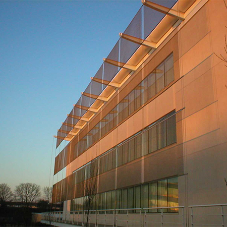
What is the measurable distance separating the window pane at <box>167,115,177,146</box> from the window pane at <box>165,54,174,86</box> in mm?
2286

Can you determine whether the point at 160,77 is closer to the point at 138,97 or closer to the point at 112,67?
the point at 138,97

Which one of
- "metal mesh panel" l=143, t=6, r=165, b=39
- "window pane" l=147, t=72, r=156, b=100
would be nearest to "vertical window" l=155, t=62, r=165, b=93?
"window pane" l=147, t=72, r=156, b=100

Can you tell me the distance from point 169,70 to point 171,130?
3.52 m

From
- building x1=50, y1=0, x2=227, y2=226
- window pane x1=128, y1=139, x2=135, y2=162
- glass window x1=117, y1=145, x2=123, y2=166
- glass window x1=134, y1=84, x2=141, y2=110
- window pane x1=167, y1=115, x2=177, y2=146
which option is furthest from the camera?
glass window x1=117, y1=145, x2=123, y2=166

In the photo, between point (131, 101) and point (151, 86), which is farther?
point (131, 101)

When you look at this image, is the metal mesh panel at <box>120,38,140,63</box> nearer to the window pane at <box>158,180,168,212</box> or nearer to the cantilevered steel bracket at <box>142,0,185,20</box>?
the cantilevered steel bracket at <box>142,0,185,20</box>

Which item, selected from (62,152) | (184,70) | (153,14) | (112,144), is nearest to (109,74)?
(112,144)

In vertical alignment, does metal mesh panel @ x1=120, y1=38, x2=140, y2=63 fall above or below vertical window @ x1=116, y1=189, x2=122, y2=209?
above

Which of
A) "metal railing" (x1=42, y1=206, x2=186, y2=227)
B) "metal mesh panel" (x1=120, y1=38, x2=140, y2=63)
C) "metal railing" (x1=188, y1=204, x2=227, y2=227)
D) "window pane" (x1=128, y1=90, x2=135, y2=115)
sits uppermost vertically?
"metal mesh panel" (x1=120, y1=38, x2=140, y2=63)

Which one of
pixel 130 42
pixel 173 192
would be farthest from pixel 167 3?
pixel 173 192

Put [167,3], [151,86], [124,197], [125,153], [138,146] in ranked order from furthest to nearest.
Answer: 1. [125,153]
2. [124,197]
3. [138,146]
4. [151,86]
5. [167,3]

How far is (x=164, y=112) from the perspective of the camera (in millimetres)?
16562

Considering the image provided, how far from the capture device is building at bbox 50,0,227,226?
1245 cm

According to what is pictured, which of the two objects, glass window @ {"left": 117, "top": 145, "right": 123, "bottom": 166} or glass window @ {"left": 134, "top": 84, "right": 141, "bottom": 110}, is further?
glass window @ {"left": 117, "top": 145, "right": 123, "bottom": 166}
